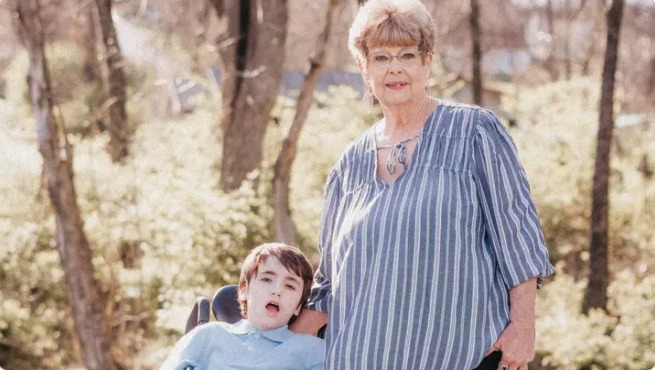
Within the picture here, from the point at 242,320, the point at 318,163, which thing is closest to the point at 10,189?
the point at 318,163

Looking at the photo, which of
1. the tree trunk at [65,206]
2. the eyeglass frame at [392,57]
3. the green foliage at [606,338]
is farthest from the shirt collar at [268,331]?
the green foliage at [606,338]

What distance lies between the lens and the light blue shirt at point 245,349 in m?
2.45

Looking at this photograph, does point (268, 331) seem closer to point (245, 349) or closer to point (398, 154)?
point (245, 349)

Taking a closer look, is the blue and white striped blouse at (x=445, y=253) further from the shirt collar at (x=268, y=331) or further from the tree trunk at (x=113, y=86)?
the tree trunk at (x=113, y=86)

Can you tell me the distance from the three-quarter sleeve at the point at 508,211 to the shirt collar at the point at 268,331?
71cm

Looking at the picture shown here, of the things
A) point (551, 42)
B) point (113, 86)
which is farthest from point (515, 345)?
point (551, 42)

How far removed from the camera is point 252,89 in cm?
911

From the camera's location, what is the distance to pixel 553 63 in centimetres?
2714

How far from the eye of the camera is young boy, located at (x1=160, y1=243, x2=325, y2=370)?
8.09ft

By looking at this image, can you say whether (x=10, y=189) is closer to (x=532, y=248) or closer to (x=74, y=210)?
(x=74, y=210)

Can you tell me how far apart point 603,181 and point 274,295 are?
8018 millimetres

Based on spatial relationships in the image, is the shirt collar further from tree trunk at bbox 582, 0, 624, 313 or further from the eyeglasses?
tree trunk at bbox 582, 0, 624, 313

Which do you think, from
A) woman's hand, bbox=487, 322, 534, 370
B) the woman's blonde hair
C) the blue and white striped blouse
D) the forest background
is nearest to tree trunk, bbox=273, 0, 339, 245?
the forest background

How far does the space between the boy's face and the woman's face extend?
604 millimetres
